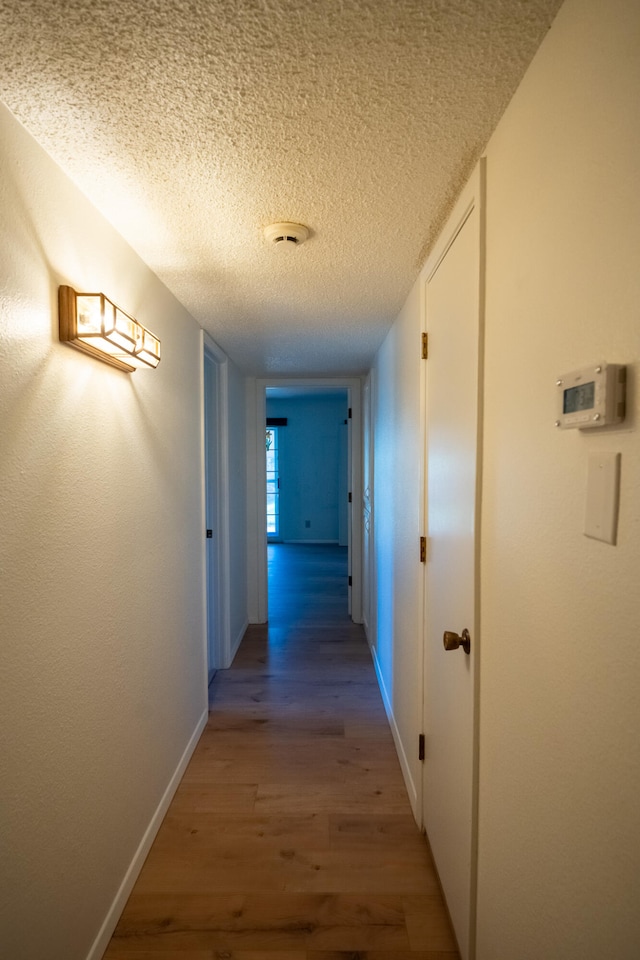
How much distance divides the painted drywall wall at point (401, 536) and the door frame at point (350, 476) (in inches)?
37.7

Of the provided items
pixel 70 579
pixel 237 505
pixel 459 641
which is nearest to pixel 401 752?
pixel 459 641

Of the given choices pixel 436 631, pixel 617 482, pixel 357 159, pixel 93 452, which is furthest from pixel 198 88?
pixel 436 631

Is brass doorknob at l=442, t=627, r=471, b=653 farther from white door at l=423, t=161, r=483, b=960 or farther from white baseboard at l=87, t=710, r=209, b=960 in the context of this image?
white baseboard at l=87, t=710, r=209, b=960

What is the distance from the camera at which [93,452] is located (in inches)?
50.1

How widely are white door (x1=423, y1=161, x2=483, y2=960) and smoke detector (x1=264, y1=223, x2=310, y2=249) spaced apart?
18.0 inches

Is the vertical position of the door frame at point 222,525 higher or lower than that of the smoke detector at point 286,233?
lower

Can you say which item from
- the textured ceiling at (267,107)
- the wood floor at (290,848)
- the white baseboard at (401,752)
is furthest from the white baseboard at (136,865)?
the textured ceiling at (267,107)

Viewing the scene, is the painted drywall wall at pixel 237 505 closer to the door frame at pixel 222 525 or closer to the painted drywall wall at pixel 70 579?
the door frame at pixel 222 525

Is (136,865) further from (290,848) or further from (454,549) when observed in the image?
(454,549)

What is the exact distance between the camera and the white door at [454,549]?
3.66ft

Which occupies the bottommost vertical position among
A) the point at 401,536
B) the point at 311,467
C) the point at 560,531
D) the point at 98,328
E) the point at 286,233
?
the point at 401,536

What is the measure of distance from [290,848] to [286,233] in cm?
223

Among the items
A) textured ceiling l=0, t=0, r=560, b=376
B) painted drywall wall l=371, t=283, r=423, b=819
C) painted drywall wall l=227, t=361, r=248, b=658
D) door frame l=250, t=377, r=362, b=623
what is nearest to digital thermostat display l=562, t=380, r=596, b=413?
textured ceiling l=0, t=0, r=560, b=376

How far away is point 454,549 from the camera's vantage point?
1302 millimetres
